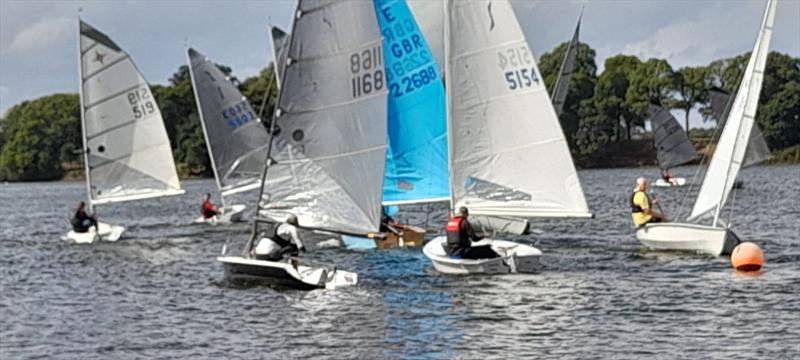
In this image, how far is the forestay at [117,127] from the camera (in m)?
44.7

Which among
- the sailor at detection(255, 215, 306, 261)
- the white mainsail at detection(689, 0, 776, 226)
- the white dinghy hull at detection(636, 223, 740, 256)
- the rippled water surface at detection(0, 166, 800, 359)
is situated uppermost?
the white mainsail at detection(689, 0, 776, 226)

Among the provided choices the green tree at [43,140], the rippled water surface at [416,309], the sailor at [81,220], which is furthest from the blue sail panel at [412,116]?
the green tree at [43,140]

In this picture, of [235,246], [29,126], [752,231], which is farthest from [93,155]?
[29,126]

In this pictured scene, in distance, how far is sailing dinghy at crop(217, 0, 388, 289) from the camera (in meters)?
27.3

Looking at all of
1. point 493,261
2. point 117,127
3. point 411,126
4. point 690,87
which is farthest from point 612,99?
point 493,261

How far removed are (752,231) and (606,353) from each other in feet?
70.4

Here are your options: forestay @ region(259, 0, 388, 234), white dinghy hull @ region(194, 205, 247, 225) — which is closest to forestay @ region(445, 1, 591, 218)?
forestay @ region(259, 0, 388, 234)

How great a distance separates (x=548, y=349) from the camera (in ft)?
67.6

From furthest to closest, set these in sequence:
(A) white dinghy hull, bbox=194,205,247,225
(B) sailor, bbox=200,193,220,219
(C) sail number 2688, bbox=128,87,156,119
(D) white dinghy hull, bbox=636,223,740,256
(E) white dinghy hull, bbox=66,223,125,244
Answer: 1. (B) sailor, bbox=200,193,220,219
2. (A) white dinghy hull, bbox=194,205,247,225
3. (C) sail number 2688, bbox=128,87,156,119
4. (E) white dinghy hull, bbox=66,223,125,244
5. (D) white dinghy hull, bbox=636,223,740,256

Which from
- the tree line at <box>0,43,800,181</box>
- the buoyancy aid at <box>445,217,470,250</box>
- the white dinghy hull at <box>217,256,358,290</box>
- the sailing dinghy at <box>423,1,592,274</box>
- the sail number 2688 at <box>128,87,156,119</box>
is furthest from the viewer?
the tree line at <box>0,43,800,181</box>

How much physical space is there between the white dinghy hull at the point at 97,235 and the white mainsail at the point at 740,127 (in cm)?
2035

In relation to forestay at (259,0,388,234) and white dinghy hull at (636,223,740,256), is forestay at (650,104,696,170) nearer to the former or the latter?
white dinghy hull at (636,223,740,256)

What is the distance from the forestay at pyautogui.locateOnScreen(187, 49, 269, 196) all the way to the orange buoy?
2579 cm

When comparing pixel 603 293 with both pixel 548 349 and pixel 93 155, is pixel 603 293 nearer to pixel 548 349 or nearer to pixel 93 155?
pixel 548 349
